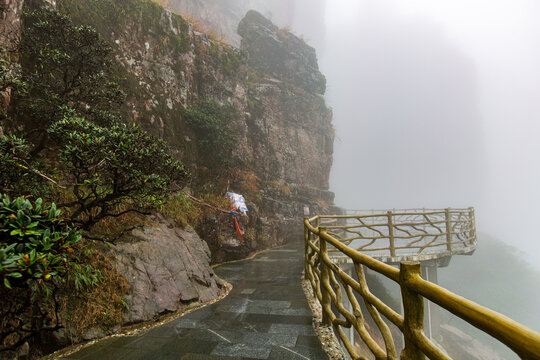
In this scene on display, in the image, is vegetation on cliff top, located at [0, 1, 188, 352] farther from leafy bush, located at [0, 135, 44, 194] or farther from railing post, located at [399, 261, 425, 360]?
railing post, located at [399, 261, 425, 360]

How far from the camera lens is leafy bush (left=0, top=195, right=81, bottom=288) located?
6.09ft

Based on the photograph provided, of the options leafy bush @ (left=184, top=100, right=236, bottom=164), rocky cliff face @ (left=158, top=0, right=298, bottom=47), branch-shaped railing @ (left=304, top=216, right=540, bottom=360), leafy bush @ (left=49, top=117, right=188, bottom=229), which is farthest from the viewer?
rocky cliff face @ (left=158, top=0, right=298, bottom=47)

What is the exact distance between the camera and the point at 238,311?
4367 mm

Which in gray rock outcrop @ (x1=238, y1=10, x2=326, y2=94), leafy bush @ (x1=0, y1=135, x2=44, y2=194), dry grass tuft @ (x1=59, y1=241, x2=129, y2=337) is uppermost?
gray rock outcrop @ (x1=238, y1=10, x2=326, y2=94)

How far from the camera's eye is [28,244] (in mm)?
2006

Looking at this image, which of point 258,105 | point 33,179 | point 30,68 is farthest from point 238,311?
point 258,105

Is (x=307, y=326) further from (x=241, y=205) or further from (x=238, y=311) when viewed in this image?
(x=241, y=205)

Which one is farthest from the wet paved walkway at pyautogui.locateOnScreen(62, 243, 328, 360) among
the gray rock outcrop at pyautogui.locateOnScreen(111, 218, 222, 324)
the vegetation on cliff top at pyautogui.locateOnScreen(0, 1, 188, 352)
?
the vegetation on cliff top at pyautogui.locateOnScreen(0, 1, 188, 352)

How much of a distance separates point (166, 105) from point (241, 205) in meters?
4.79

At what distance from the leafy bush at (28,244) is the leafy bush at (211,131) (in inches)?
336

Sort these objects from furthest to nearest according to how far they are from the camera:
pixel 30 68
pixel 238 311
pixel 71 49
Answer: pixel 30 68
pixel 71 49
pixel 238 311

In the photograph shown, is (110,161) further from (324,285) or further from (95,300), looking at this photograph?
(324,285)

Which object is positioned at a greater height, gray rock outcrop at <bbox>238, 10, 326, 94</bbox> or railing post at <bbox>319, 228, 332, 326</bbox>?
gray rock outcrop at <bbox>238, 10, 326, 94</bbox>

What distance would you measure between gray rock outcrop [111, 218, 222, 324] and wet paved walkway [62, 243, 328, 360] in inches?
16.6
